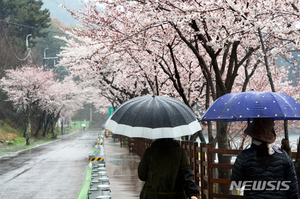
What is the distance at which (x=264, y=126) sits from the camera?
343 cm

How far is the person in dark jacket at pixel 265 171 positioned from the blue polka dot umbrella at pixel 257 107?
959mm

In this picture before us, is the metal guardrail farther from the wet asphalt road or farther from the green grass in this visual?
the green grass

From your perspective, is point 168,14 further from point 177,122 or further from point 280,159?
point 280,159

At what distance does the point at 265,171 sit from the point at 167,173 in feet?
3.50

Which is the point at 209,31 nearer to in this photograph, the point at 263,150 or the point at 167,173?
the point at 167,173

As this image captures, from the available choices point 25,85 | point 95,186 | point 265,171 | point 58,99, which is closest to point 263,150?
point 265,171

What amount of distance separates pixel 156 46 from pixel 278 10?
767 cm

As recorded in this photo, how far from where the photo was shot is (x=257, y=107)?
4.39 meters

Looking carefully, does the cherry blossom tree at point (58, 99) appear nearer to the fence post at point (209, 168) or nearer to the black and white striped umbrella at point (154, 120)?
the fence post at point (209, 168)

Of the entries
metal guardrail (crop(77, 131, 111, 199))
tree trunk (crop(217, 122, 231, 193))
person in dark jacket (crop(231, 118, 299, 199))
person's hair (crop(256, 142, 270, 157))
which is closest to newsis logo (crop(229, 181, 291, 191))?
person in dark jacket (crop(231, 118, 299, 199))

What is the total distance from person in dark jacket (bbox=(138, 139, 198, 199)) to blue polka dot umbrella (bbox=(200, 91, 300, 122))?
1.03 metres

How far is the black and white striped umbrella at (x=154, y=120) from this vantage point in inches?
166

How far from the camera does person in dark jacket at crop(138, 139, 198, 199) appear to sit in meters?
3.81

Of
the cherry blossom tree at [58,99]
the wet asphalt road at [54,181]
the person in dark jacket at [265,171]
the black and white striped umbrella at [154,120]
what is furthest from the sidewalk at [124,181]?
the cherry blossom tree at [58,99]
